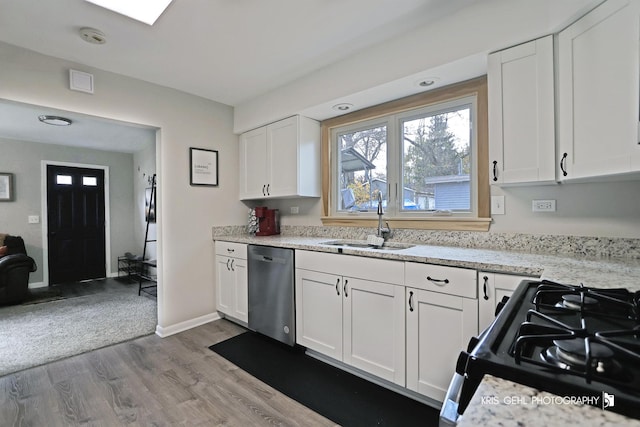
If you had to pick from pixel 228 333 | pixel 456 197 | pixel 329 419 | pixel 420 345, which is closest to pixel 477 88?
pixel 456 197

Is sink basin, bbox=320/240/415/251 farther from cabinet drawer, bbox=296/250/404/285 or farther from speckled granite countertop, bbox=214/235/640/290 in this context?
speckled granite countertop, bbox=214/235/640/290

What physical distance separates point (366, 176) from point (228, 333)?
206 cm

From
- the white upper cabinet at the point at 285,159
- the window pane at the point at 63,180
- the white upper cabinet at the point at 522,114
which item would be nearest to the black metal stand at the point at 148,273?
the window pane at the point at 63,180

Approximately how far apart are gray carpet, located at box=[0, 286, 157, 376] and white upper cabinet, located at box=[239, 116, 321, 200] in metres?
1.90

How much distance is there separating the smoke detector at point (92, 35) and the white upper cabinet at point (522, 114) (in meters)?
2.58

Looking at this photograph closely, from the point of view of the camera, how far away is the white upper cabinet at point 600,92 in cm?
128

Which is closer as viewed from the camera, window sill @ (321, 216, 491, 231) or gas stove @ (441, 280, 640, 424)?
gas stove @ (441, 280, 640, 424)

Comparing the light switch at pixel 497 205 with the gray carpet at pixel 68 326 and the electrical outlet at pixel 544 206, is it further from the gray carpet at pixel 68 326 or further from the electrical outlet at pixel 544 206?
the gray carpet at pixel 68 326

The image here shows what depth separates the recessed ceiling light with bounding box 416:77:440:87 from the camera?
212 cm

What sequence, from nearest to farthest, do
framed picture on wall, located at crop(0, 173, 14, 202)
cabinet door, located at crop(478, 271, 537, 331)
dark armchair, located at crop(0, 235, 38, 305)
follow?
1. cabinet door, located at crop(478, 271, 537, 331)
2. dark armchair, located at crop(0, 235, 38, 305)
3. framed picture on wall, located at crop(0, 173, 14, 202)

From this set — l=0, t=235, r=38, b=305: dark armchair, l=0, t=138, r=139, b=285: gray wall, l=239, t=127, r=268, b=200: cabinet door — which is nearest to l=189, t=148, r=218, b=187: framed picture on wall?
l=239, t=127, r=268, b=200: cabinet door

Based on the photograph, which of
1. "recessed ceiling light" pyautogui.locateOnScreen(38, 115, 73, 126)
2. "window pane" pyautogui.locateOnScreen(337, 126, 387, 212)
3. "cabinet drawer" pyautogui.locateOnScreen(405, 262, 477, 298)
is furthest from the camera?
"recessed ceiling light" pyautogui.locateOnScreen(38, 115, 73, 126)

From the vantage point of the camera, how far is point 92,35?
6.75 ft

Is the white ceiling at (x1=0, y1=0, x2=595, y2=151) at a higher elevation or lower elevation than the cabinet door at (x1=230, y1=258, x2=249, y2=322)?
higher
